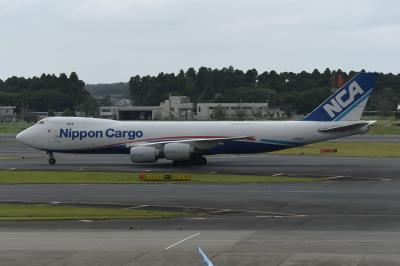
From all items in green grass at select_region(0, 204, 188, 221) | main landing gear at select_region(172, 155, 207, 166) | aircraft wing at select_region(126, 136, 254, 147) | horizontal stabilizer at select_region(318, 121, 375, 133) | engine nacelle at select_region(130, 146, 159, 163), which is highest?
horizontal stabilizer at select_region(318, 121, 375, 133)

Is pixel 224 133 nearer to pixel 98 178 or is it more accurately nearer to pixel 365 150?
pixel 98 178

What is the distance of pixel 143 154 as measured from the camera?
161 feet

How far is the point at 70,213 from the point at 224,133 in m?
25.4

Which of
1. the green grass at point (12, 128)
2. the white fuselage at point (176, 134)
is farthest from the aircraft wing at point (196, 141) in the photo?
the green grass at point (12, 128)

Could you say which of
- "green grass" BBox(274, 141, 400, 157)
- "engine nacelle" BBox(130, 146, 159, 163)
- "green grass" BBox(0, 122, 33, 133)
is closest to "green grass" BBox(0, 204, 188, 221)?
"engine nacelle" BBox(130, 146, 159, 163)

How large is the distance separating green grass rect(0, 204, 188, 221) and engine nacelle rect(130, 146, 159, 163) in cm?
2041

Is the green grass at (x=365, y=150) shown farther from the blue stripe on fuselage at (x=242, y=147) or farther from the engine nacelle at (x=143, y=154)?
the engine nacelle at (x=143, y=154)

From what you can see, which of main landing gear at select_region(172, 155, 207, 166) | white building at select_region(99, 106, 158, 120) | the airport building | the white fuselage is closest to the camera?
the white fuselage

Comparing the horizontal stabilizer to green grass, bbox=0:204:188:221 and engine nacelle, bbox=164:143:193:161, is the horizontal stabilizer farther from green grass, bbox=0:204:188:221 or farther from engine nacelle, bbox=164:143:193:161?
green grass, bbox=0:204:188:221

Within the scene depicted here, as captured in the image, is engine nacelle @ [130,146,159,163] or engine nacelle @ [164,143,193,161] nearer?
engine nacelle @ [130,146,159,163]

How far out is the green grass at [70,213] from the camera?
25.4m

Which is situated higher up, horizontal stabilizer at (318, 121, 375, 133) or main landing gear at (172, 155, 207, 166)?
horizontal stabilizer at (318, 121, 375, 133)

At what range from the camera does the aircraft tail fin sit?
51344mm

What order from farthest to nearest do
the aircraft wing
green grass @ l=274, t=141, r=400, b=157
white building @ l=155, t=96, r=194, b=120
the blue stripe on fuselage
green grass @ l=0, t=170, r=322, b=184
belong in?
1. white building @ l=155, t=96, r=194, b=120
2. green grass @ l=274, t=141, r=400, b=157
3. the blue stripe on fuselage
4. the aircraft wing
5. green grass @ l=0, t=170, r=322, b=184
